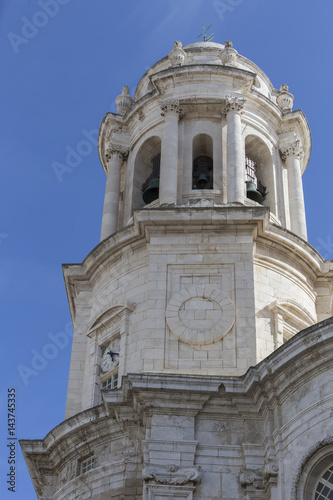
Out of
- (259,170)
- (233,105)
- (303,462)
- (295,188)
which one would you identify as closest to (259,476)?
(303,462)

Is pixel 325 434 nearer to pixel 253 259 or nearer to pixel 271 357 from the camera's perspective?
pixel 271 357

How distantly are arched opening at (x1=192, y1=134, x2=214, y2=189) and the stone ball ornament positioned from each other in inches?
242

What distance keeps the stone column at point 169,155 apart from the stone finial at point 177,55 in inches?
117

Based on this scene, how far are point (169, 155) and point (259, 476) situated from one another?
12.6 metres

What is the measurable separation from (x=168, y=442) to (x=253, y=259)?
695cm

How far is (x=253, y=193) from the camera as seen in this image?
3238 centimetres

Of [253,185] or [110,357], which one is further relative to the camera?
[253,185]

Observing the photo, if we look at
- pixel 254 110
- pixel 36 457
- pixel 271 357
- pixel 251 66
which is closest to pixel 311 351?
pixel 271 357

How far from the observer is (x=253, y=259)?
92.0 feet

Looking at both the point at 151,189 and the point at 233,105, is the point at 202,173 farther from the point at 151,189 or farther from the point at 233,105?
the point at 233,105

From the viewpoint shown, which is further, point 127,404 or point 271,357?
point 127,404

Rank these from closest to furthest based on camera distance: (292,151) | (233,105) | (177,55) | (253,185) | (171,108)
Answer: (253,185) < (233,105) < (171,108) < (292,151) < (177,55)

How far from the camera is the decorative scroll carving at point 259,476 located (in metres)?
22.3

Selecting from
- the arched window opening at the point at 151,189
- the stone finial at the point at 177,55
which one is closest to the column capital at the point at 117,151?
the arched window opening at the point at 151,189
